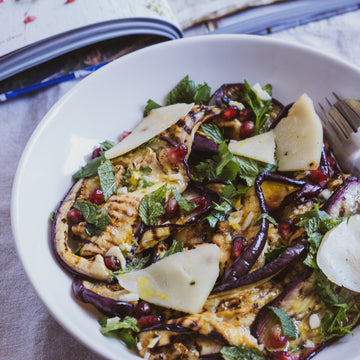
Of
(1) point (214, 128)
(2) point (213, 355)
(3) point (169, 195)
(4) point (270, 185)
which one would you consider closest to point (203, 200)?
(3) point (169, 195)

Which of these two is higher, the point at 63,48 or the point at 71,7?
the point at 71,7

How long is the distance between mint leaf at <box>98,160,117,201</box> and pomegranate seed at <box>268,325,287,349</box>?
4.97 ft

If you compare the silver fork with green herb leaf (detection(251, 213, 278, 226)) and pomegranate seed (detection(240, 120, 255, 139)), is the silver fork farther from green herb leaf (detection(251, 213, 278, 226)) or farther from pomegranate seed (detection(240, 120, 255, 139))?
green herb leaf (detection(251, 213, 278, 226))

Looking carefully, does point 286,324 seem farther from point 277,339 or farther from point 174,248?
point 174,248

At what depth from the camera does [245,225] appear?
3.29 meters

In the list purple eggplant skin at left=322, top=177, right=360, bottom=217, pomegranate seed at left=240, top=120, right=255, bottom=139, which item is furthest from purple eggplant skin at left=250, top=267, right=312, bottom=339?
pomegranate seed at left=240, top=120, right=255, bottom=139

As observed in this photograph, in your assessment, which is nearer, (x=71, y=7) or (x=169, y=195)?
(x=169, y=195)

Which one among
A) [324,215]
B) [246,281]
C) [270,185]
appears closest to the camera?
[246,281]

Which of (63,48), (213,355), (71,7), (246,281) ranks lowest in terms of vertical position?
(213,355)

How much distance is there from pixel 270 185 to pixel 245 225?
15.5 inches

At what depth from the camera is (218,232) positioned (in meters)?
3.28

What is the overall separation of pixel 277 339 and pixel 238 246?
0.66 meters

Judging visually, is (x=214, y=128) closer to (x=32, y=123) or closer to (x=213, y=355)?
(x=213, y=355)

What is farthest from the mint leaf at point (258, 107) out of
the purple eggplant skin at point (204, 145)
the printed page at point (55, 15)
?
the printed page at point (55, 15)
